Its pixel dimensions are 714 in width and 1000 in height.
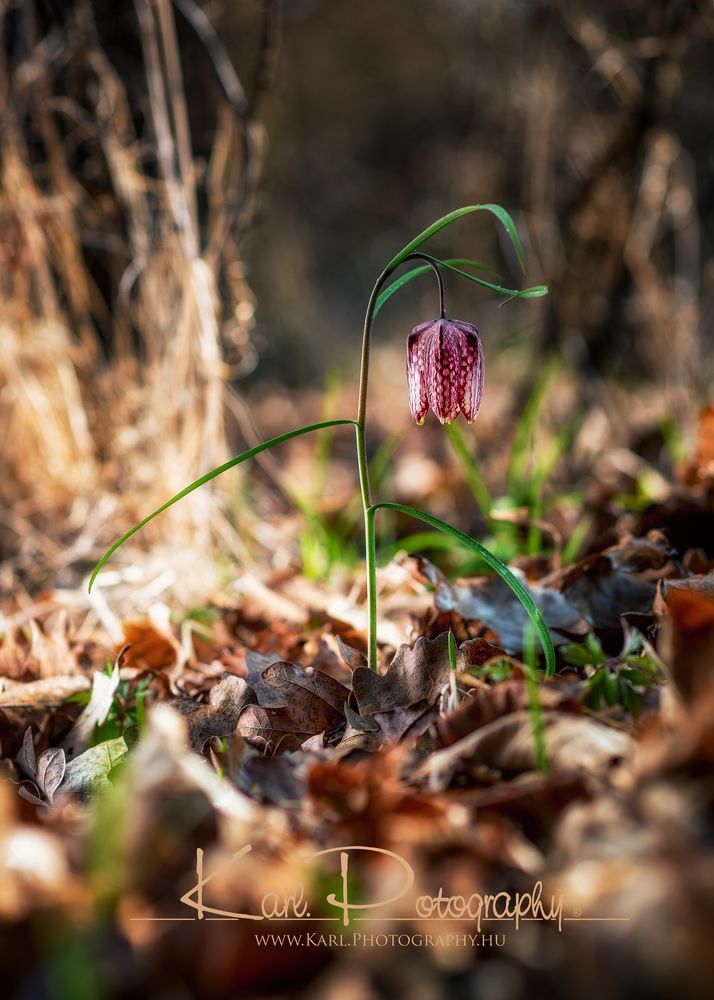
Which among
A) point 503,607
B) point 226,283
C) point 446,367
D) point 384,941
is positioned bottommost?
point 384,941

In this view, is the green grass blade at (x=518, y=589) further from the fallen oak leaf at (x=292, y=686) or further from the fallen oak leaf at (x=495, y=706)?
the fallen oak leaf at (x=292, y=686)

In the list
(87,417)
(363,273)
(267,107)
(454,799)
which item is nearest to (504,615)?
(454,799)

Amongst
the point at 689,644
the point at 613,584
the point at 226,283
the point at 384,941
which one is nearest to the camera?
the point at 384,941

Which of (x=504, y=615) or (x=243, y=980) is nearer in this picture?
(x=243, y=980)

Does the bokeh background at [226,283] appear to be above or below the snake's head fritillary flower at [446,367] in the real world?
above

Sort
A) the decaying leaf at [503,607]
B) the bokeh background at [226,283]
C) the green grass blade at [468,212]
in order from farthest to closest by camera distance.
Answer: the bokeh background at [226,283] → the decaying leaf at [503,607] → the green grass blade at [468,212]

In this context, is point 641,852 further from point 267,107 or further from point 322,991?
point 267,107

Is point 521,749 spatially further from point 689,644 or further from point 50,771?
point 50,771

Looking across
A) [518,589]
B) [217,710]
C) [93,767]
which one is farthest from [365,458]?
[93,767]

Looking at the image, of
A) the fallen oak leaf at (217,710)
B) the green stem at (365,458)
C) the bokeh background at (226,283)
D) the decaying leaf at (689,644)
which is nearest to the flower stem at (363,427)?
the green stem at (365,458)
